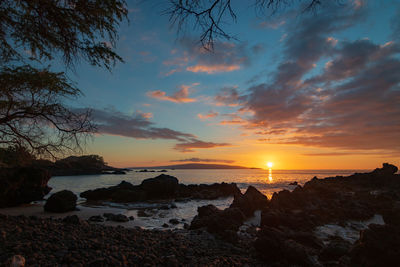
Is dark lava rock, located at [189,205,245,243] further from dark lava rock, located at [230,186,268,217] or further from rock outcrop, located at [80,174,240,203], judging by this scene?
rock outcrop, located at [80,174,240,203]

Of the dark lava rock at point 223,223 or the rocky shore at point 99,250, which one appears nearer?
the rocky shore at point 99,250

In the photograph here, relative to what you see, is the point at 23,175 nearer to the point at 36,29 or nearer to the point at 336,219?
the point at 36,29

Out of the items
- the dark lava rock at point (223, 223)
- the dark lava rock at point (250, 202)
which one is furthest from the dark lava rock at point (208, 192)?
the dark lava rock at point (223, 223)

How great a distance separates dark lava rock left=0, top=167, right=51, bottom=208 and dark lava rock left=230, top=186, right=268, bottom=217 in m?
16.2

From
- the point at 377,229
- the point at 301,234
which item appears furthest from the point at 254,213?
the point at 377,229

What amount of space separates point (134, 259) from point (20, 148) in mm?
8434

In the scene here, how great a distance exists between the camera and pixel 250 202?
59.0 ft

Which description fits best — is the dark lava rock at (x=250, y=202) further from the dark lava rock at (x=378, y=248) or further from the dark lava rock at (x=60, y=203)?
the dark lava rock at (x=60, y=203)

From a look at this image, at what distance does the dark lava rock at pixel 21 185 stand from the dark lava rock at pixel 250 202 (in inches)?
640

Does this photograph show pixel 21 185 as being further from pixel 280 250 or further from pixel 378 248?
pixel 378 248

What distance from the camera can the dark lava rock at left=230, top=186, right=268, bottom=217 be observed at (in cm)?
1705

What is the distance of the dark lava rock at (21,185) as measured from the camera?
15138 mm

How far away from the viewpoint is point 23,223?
23.7ft

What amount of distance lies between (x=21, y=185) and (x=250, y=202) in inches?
731
